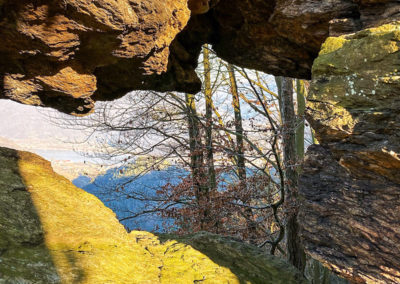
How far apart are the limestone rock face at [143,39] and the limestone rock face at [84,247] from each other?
1295 millimetres

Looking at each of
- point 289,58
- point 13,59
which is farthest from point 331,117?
point 13,59

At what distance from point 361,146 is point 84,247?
297 cm

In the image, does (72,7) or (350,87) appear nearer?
(72,7)

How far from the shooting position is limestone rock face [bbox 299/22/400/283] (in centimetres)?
268

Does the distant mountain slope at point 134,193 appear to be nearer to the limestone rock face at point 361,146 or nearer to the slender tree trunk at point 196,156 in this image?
the slender tree trunk at point 196,156

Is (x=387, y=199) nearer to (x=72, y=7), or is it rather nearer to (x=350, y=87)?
(x=350, y=87)

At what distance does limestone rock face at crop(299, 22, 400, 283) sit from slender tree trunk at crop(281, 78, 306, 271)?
3.04 meters

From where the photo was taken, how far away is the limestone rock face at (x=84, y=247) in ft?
8.25

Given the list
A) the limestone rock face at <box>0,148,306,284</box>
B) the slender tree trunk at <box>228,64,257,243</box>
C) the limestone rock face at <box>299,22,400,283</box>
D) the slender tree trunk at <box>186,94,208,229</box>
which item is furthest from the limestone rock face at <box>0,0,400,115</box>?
the slender tree trunk at <box>186,94,208,229</box>

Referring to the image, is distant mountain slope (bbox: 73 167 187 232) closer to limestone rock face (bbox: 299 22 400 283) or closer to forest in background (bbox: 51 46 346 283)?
forest in background (bbox: 51 46 346 283)

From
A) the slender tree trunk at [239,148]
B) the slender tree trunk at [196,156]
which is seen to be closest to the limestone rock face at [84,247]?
the slender tree trunk at [239,148]

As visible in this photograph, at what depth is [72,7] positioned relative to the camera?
8.83ft

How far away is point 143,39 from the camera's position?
360 centimetres

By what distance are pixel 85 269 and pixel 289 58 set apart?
15.2 ft
